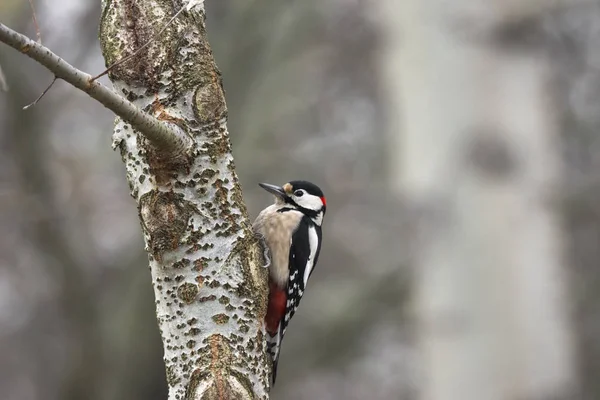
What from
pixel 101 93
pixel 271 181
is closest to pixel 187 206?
pixel 101 93

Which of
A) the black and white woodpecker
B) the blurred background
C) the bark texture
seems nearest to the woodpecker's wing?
the black and white woodpecker

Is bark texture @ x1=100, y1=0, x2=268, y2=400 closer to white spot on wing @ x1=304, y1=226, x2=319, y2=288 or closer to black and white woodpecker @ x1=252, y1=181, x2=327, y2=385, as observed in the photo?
black and white woodpecker @ x1=252, y1=181, x2=327, y2=385

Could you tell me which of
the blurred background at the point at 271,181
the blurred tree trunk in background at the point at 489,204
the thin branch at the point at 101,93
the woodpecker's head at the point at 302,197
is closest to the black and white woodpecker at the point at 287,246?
the woodpecker's head at the point at 302,197

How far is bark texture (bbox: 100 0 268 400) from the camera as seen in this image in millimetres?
2346

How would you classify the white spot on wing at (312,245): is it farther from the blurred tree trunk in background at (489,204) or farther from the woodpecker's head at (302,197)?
the blurred tree trunk in background at (489,204)

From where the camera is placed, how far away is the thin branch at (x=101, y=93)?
1.59 metres

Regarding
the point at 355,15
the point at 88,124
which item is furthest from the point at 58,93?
the point at 355,15

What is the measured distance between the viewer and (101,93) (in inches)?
72.4

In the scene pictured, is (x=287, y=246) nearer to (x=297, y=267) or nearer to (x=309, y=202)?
(x=297, y=267)

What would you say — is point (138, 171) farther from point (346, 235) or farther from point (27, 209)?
point (346, 235)

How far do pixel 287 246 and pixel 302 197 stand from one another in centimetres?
50

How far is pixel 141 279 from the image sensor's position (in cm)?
648

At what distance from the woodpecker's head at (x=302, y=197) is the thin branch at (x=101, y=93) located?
6.69 ft

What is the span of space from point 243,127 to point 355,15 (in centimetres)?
193
